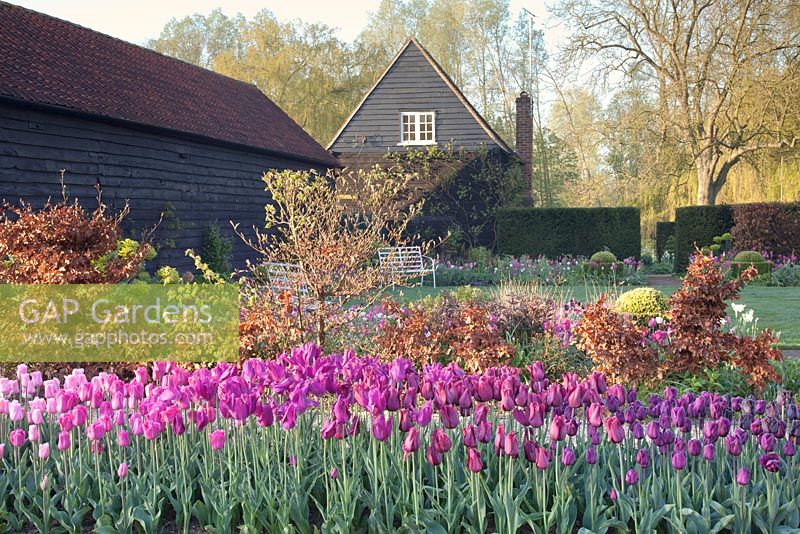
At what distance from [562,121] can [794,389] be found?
107 feet

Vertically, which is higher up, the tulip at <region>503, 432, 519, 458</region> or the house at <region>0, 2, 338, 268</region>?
the house at <region>0, 2, 338, 268</region>

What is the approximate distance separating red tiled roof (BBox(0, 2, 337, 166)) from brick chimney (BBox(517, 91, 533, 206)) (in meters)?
7.16

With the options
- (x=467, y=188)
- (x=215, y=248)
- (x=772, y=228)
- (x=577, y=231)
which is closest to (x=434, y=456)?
(x=215, y=248)

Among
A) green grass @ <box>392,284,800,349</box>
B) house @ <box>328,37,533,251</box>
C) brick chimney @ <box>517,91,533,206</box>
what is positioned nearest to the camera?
green grass @ <box>392,284,800,349</box>

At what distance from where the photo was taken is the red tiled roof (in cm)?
1160

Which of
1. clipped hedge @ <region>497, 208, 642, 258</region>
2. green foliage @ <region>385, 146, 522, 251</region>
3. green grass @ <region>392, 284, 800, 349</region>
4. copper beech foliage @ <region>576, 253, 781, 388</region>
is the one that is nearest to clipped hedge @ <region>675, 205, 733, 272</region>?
clipped hedge @ <region>497, 208, 642, 258</region>

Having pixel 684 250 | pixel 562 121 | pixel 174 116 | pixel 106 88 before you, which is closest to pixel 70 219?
pixel 106 88

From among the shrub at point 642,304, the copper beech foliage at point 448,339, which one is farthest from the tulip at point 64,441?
the shrub at point 642,304

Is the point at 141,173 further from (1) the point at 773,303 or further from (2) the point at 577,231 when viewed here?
(2) the point at 577,231

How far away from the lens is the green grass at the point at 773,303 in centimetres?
921

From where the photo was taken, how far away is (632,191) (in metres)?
32.0

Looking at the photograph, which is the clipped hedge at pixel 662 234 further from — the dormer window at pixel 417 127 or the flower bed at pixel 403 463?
the flower bed at pixel 403 463

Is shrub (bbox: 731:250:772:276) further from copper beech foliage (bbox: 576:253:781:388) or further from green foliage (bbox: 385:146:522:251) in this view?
copper beech foliage (bbox: 576:253:781:388)

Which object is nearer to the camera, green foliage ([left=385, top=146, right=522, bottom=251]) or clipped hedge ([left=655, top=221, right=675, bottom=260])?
green foliage ([left=385, top=146, right=522, bottom=251])
